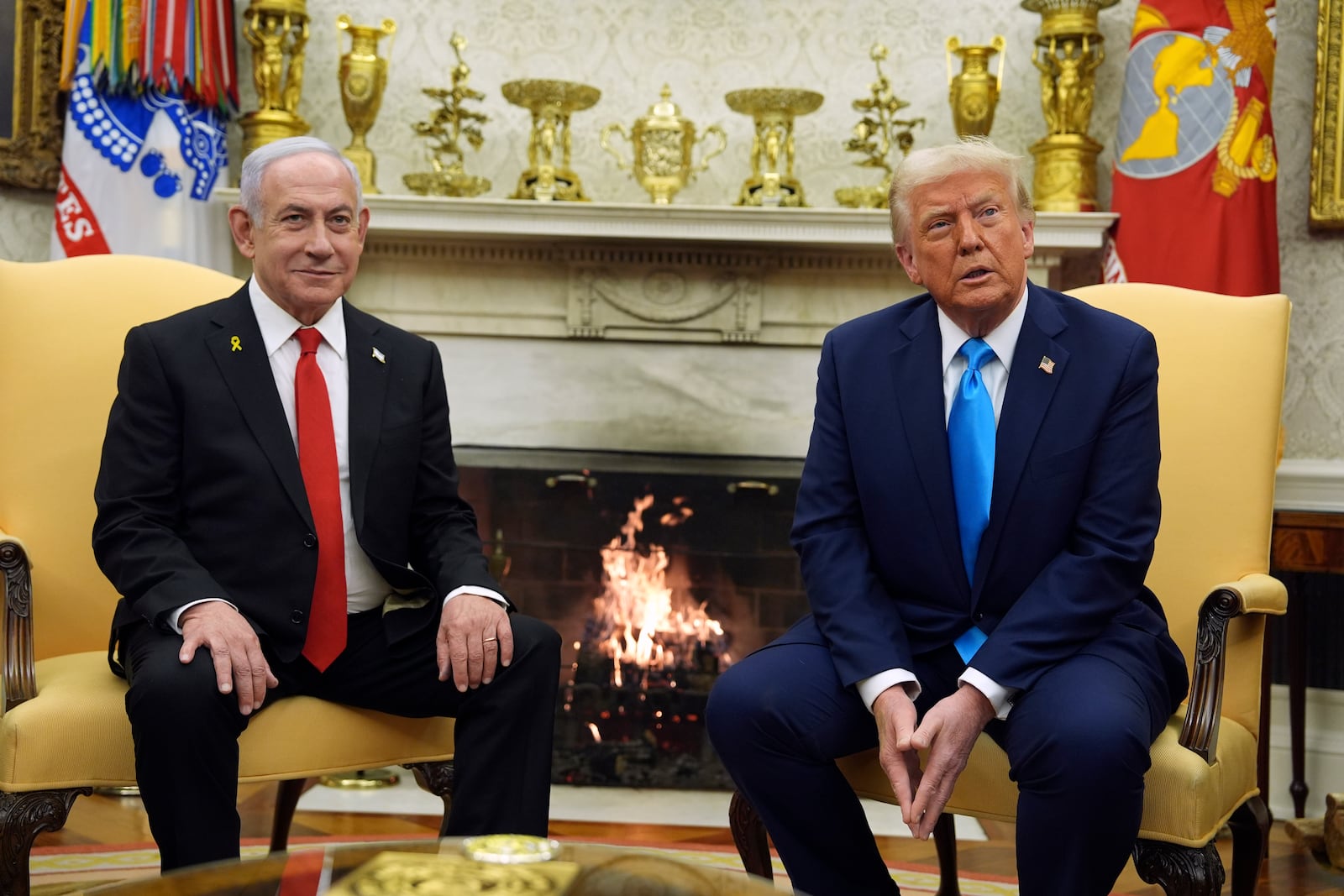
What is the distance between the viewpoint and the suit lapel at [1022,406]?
1938 millimetres

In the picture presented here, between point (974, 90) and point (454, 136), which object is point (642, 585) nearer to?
point (454, 136)

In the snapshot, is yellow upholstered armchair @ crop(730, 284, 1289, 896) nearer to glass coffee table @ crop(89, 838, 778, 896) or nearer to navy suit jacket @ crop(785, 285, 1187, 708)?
navy suit jacket @ crop(785, 285, 1187, 708)

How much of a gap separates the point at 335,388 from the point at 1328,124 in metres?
2.86

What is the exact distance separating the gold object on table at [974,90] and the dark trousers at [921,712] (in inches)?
→ 84.4

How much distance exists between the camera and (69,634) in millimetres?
2332

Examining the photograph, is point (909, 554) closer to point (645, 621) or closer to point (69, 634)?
point (69, 634)

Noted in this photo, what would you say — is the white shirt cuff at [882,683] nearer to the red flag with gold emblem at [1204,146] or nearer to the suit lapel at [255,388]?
the suit lapel at [255,388]

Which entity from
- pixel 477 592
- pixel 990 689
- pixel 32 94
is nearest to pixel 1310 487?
pixel 990 689

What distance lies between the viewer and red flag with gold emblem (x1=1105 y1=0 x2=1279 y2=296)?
343cm

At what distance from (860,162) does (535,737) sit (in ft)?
7.79

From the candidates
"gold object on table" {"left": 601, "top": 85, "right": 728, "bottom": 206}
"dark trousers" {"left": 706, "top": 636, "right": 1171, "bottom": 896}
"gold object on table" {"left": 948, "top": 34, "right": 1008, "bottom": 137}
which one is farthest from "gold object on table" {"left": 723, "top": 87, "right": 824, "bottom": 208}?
"dark trousers" {"left": 706, "top": 636, "right": 1171, "bottom": 896}

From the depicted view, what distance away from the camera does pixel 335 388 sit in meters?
2.17

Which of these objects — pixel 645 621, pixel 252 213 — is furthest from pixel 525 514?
pixel 252 213

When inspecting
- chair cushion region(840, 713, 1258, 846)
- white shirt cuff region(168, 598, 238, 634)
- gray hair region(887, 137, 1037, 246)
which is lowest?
chair cushion region(840, 713, 1258, 846)
